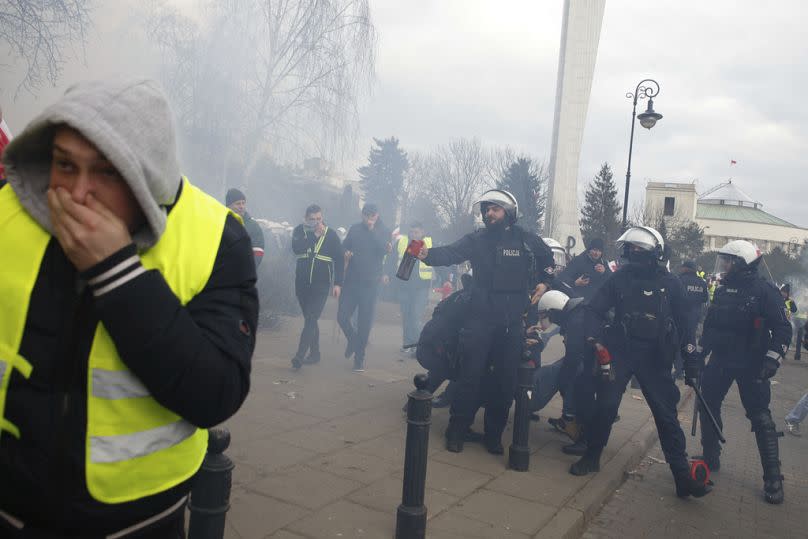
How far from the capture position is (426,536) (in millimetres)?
3990

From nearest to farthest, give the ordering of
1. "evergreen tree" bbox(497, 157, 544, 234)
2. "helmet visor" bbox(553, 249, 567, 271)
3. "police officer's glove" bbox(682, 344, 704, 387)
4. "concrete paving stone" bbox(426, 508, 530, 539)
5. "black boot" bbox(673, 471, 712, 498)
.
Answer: "concrete paving stone" bbox(426, 508, 530, 539)
"black boot" bbox(673, 471, 712, 498)
"police officer's glove" bbox(682, 344, 704, 387)
"helmet visor" bbox(553, 249, 567, 271)
"evergreen tree" bbox(497, 157, 544, 234)

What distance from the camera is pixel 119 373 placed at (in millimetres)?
1376

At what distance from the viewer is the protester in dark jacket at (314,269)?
880 cm

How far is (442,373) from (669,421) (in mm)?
1974

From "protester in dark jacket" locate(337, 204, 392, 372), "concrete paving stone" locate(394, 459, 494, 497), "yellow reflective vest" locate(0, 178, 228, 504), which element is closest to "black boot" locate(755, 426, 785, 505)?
"concrete paving stone" locate(394, 459, 494, 497)

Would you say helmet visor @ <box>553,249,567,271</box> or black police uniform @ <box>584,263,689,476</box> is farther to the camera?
helmet visor @ <box>553,249,567,271</box>

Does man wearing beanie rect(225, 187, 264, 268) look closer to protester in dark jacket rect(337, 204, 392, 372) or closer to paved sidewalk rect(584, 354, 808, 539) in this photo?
protester in dark jacket rect(337, 204, 392, 372)

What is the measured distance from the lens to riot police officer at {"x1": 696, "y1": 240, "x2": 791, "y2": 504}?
6.06 meters

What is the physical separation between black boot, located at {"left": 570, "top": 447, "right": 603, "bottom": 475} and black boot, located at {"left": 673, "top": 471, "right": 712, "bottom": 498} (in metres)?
0.62

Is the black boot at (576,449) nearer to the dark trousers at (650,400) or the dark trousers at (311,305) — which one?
the dark trousers at (650,400)

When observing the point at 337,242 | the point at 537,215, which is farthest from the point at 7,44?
the point at 537,215

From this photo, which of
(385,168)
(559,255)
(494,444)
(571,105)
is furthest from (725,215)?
(494,444)

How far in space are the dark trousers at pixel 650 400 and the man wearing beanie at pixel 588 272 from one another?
4413 millimetres

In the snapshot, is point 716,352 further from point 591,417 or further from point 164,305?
point 164,305
